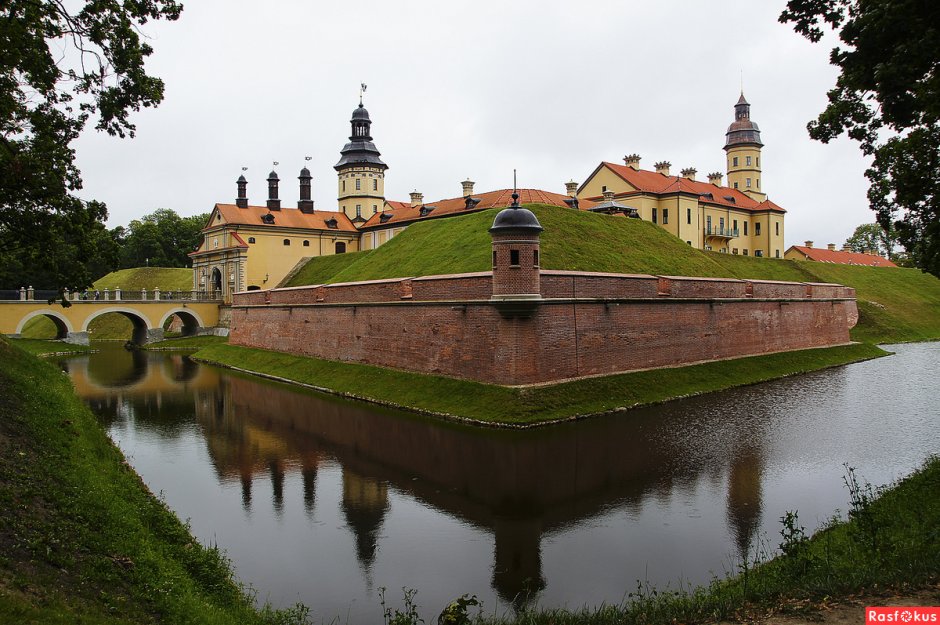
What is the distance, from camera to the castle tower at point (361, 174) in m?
57.7

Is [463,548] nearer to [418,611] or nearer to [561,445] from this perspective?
[418,611]

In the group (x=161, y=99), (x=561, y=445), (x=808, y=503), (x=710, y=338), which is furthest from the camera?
(x=710, y=338)

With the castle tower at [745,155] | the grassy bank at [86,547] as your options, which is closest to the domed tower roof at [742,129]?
the castle tower at [745,155]

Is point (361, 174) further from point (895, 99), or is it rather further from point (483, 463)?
point (895, 99)

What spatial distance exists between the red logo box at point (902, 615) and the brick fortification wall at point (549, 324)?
41.2 ft

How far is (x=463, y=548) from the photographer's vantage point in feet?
31.7

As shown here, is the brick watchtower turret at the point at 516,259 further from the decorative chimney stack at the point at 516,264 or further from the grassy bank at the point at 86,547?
the grassy bank at the point at 86,547

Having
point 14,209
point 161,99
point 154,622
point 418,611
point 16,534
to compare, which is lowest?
point 418,611

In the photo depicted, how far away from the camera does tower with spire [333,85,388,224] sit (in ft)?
189

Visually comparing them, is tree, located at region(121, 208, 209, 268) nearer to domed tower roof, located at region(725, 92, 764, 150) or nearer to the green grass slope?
the green grass slope

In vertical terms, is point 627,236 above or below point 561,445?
above

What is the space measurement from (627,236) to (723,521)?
2361cm

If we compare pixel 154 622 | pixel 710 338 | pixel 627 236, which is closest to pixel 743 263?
pixel 627 236

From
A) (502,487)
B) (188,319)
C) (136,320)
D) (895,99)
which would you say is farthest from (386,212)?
(895,99)
